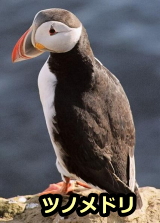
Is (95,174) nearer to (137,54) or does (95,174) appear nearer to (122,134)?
(122,134)

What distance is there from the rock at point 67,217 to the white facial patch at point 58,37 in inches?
47.5

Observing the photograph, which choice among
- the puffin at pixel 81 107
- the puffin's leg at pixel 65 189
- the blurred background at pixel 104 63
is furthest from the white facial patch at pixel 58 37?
the blurred background at pixel 104 63

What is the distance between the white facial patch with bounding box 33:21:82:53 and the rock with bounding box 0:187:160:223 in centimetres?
121

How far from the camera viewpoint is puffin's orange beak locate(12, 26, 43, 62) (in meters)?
5.41

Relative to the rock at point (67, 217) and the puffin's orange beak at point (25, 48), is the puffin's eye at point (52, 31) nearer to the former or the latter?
the puffin's orange beak at point (25, 48)

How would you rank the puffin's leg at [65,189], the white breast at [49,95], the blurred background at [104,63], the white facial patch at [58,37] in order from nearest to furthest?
the white facial patch at [58,37] → the white breast at [49,95] → the puffin's leg at [65,189] → the blurred background at [104,63]

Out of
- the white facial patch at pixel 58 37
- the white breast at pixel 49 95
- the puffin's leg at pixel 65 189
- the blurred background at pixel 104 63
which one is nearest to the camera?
the white facial patch at pixel 58 37

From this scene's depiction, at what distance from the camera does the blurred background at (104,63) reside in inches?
280

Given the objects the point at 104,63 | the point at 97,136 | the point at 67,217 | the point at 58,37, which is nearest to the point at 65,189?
the point at 67,217

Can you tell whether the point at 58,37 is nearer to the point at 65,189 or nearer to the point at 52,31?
the point at 52,31

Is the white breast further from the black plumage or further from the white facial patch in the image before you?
the white facial patch

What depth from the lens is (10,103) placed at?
299 inches

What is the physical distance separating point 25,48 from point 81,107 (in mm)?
686

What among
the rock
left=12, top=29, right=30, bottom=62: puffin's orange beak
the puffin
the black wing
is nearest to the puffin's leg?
the rock
